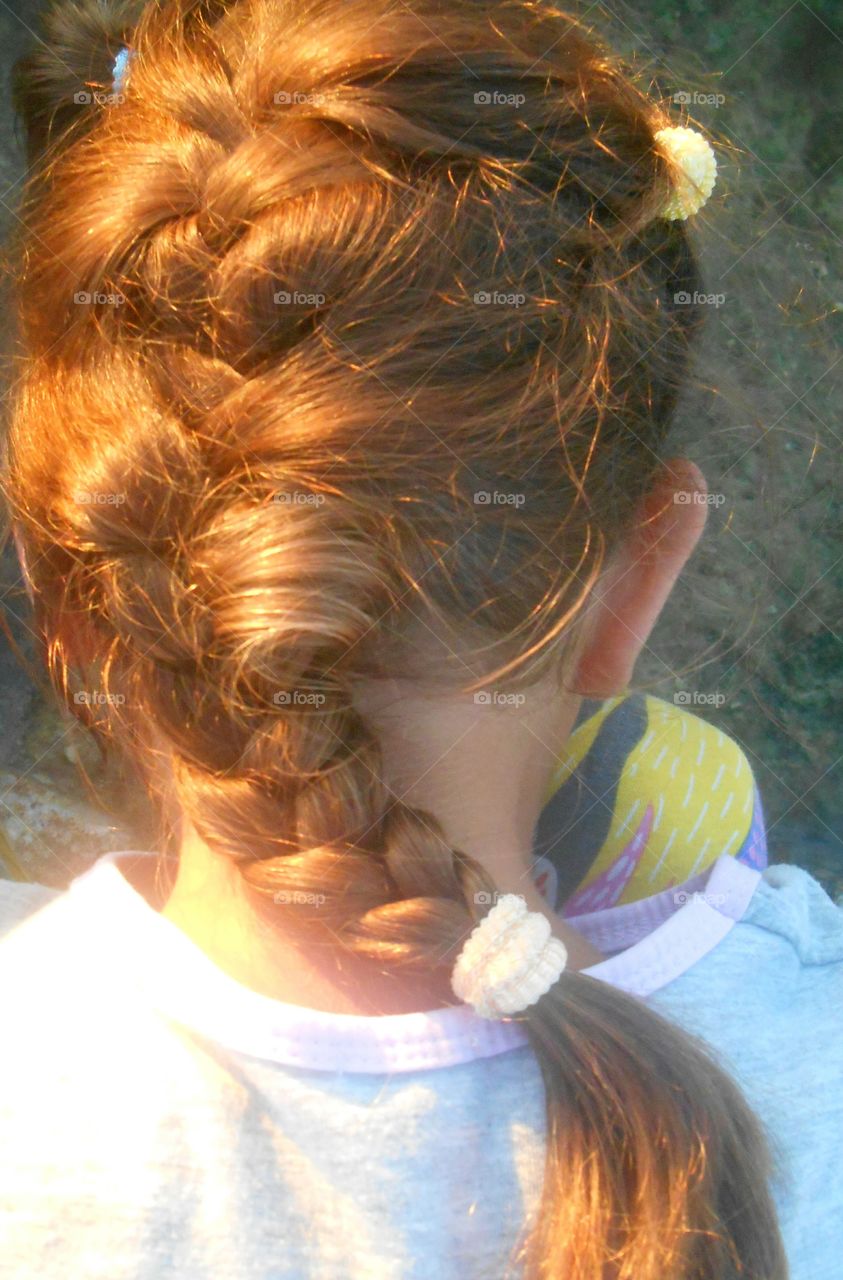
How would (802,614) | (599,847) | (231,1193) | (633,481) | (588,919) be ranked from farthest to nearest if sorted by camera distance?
(802,614) → (599,847) → (588,919) → (633,481) → (231,1193)

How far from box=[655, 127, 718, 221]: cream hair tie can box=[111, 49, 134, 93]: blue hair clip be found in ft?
1.32

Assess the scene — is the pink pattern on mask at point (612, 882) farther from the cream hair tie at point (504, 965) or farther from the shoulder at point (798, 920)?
the cream hair tie at point (504, 965)

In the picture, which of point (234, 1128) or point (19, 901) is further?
point (19, 901)

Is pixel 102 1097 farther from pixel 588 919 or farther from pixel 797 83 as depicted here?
pixel 797 83

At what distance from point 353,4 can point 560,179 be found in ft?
0.62

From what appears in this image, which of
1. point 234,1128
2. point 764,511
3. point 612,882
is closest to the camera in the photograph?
point 234,1128

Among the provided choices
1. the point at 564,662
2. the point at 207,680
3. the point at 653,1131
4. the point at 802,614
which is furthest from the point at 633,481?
the point at 802,614

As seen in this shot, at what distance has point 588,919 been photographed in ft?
3.12

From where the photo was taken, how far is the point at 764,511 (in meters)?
1.62

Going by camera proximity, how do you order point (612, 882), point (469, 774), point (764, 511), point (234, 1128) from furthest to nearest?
point (764, 511), point (612, 882), point (469, 774), point (234, 1128)

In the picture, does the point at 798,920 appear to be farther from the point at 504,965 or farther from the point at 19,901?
the point at 19,901

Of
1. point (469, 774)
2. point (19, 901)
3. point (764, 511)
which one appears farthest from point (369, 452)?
point (764, 511)

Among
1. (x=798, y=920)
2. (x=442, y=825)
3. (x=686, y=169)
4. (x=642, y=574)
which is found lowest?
(x=798, y=920)

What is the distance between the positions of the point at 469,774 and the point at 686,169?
471 millimetres
